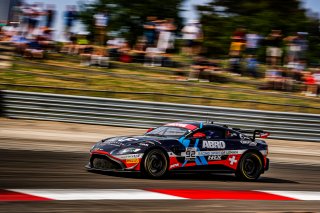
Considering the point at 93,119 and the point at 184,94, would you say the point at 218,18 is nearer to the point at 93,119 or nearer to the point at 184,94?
the point at 184,94

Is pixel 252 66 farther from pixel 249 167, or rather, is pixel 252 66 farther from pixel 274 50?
pixel 249 167

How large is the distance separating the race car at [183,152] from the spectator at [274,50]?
10.9 m

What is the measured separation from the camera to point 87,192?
8.12 meters

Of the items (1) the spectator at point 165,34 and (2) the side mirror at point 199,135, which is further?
(1) the spectator at point 165,34

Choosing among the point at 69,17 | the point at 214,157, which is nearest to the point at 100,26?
the point at 69,17

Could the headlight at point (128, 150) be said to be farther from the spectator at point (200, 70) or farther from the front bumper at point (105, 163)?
the spectator at point (200, 70)

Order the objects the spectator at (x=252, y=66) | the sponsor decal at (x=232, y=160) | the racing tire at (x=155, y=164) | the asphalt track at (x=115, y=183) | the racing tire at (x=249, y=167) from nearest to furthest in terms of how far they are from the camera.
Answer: the asphalt track at (x=115, y=183) → the racing tire at (x=155, y=164) → the sponsor decal at (x=232, y=160) → the racing tire at (x=249, y=167) → the spectator at (x=252, y=66)

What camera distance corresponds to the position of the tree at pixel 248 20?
107 feet

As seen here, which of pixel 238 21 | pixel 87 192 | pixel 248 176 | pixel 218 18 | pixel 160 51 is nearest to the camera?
pixel 87 192

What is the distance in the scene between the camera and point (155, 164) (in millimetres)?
10219

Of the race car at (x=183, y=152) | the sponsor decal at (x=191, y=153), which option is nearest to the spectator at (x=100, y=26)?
the race car at (x=183, y=152)

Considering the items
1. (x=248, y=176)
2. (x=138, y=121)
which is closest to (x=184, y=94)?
(x=138, y=121)

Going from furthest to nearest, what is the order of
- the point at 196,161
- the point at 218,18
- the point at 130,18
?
the point at 218,18, the point at 130,18, the point at 196,161

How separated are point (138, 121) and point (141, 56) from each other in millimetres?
5556
